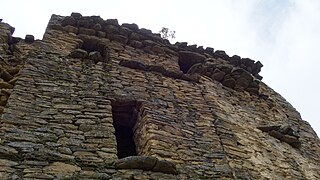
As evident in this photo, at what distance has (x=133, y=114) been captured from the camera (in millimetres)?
6340

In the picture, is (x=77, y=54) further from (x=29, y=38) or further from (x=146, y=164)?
(x=146, y=164)

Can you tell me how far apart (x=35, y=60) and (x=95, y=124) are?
1953 millimetres

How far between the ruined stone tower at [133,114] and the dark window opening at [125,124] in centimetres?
2

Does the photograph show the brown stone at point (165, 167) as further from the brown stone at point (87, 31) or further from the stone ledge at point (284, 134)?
the brown stone at point (87, 31)

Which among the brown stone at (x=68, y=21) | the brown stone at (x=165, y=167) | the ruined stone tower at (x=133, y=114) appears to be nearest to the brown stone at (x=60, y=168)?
the ruined stone tower at (x=133, y=114)

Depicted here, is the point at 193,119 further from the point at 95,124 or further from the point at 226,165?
the point at 95,124

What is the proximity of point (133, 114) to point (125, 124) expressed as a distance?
0.76ft

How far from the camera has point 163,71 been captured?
7.80 meters

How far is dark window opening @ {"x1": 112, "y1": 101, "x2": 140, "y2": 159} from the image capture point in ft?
20.6

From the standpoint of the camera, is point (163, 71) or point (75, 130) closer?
point (75, 130)

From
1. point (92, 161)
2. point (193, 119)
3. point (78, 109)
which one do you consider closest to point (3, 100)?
point (78, 109)

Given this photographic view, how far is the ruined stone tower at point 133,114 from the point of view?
4633mm

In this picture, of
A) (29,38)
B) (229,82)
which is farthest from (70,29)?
(229,82)

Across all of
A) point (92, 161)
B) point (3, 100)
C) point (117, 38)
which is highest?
point (117, 38)
